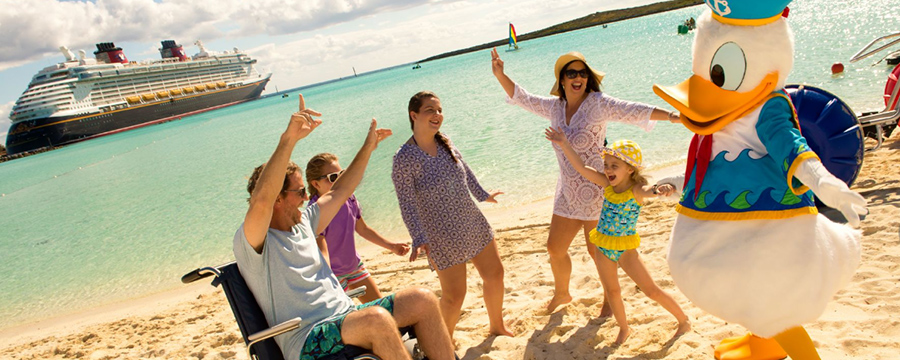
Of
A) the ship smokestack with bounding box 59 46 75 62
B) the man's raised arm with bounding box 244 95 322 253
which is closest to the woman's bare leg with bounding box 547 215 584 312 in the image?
the man's raised arm with bounding box 244 95 322 253

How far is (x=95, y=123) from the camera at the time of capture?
51625mm

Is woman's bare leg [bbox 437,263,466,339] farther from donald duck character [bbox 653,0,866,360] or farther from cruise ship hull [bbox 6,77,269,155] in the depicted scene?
cruise ship hull [bbox 6,77,269,155]

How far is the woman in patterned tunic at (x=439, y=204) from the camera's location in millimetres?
3385

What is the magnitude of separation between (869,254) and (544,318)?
219 centimetres

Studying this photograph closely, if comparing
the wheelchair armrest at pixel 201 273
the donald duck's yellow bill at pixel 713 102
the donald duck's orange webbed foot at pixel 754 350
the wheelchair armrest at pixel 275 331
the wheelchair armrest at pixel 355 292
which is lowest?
the donald duck's orange webbed foot at pixel 754 350

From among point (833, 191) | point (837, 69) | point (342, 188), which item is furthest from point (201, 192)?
point (837, 69)

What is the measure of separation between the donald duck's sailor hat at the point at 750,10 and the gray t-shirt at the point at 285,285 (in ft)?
7.11

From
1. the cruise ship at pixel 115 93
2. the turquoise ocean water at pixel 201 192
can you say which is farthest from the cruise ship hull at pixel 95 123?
the turquoise ocean water at pixel 201 192

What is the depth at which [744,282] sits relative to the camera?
202 cm

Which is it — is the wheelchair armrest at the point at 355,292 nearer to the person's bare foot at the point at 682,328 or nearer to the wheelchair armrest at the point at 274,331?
the wheelchair armrest at the point at 274,331

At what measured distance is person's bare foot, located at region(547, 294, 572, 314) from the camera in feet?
13.0

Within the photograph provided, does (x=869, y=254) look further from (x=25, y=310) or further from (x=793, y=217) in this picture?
(x=25, y=310)

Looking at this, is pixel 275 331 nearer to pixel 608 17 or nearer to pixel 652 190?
pixel 652 190

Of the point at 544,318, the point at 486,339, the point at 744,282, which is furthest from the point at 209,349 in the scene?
the point at 744,282
